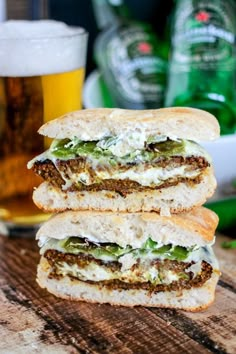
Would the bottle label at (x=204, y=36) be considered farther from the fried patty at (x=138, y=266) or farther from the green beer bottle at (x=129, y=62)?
the fried patty at (x=138, y=266)

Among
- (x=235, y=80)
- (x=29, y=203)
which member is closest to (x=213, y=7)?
(x=235, y=80)

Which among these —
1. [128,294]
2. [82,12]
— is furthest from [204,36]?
[128,294]

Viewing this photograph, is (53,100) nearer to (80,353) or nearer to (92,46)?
(80,353)

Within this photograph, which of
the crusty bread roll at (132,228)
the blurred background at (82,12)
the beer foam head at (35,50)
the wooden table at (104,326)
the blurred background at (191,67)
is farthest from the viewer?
the blurred background at (82,12)

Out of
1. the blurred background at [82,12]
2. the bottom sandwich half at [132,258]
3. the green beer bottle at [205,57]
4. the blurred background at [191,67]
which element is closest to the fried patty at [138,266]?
the bottom sandwich half at [132,258]

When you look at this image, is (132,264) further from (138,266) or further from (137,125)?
(137,125)

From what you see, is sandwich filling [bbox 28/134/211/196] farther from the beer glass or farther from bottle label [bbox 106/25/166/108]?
bottle label [bbox 106/25/166/108]
